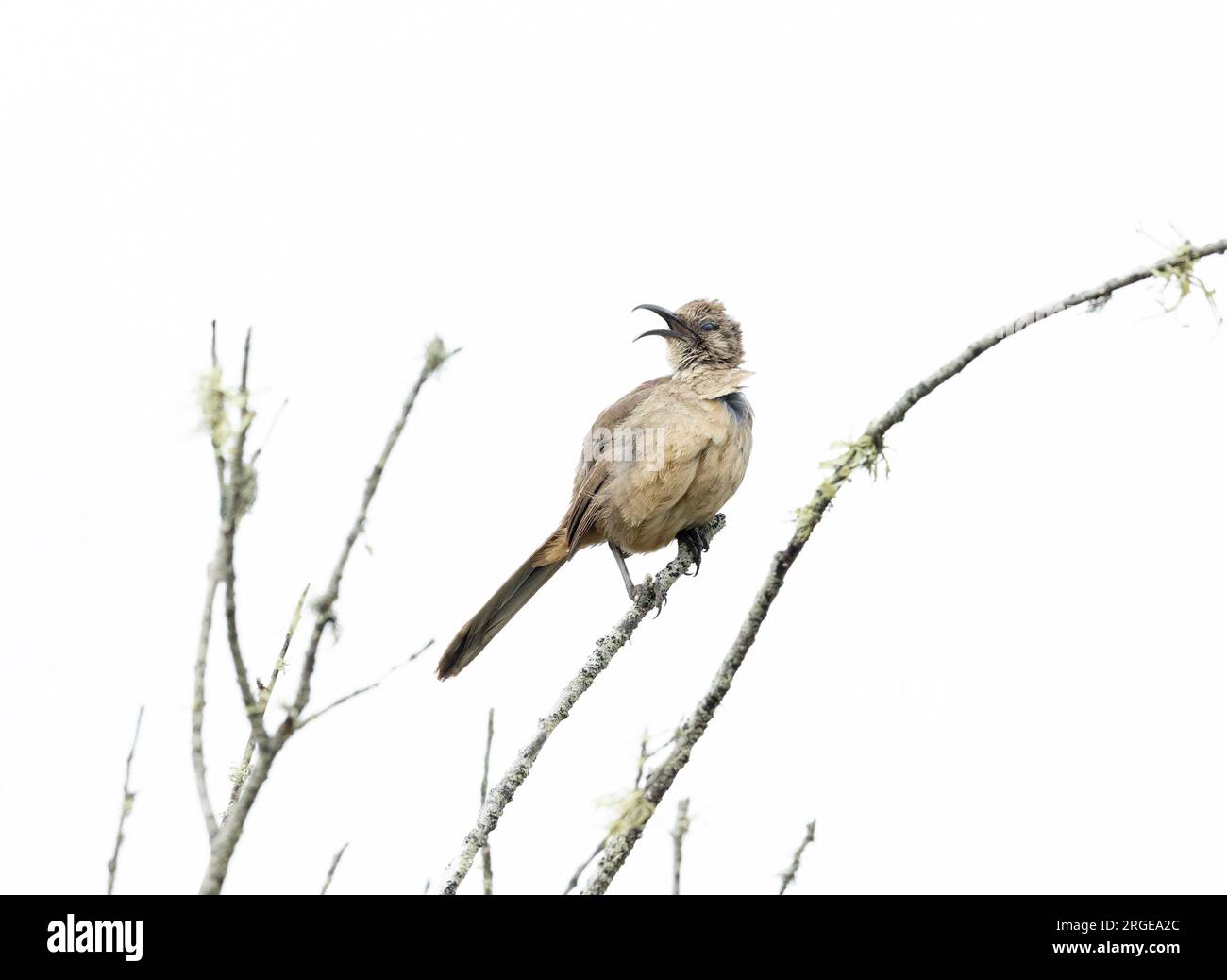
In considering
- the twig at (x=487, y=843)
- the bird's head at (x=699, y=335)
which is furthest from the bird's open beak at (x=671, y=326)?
the twig at (x=487, y=843)

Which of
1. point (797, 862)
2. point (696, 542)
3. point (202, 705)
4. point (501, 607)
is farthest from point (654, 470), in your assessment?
point (202, 705)

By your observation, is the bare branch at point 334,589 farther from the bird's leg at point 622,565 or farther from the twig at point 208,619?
the bird's leg at point 622,565

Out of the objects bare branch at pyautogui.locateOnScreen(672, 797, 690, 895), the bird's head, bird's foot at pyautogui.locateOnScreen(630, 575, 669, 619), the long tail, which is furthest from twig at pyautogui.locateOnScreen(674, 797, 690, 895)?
the bird's head

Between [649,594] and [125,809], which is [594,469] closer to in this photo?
[649,594]

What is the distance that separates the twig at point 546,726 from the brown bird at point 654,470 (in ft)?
3.75

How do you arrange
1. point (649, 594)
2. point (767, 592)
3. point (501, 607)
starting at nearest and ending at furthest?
point (767, 592)
point (649, 594)
point (501, 607)

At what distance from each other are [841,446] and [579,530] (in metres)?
3.68

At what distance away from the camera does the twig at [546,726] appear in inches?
106

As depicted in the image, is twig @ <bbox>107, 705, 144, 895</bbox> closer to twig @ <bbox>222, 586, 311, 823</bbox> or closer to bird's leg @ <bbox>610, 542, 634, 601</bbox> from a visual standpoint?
twig @ <bbox>222, 586, 311, 823</bbox>

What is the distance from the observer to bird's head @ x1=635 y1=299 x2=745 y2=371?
6.73 metres

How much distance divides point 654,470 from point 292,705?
420 centimetres

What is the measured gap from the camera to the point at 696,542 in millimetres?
6227
